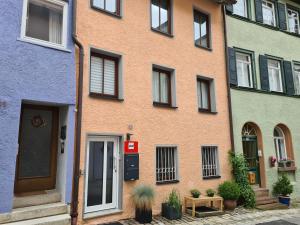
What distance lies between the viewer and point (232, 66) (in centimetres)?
1121

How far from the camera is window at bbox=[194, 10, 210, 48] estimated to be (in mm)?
10734

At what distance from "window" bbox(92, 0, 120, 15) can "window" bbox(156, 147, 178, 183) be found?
4752 millimetres

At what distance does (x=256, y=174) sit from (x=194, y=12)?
7458mm

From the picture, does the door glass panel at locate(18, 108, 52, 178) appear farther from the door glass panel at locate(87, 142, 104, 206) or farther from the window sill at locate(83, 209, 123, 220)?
the window sill at locate(83, 209, 123, 220)

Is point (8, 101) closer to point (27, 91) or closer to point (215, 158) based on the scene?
point (27, 91)

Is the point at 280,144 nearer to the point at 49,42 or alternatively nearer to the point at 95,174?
the point at 95,174

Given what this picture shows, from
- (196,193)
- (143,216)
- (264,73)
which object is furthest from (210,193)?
(264,73)

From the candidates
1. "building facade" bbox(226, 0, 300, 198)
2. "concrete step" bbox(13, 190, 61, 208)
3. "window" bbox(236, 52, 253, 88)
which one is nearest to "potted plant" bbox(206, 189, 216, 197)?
"building facade" bbox(226, 0, 300, 198)

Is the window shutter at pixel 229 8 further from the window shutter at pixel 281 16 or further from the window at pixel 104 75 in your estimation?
the window at pixel 104 75

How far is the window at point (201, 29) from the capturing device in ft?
35.2

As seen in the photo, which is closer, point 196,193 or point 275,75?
point 196,193

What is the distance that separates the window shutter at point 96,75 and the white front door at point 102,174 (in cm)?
149

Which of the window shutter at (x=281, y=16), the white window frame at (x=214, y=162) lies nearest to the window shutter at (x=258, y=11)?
the window shutter at (x=281, y=16)

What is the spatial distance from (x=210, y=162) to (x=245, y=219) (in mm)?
2413
